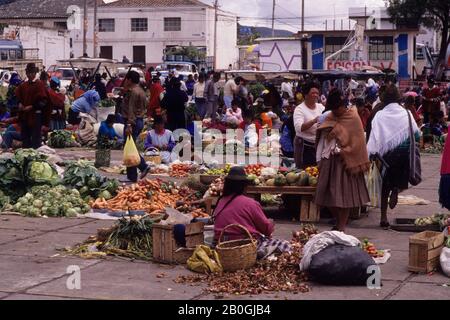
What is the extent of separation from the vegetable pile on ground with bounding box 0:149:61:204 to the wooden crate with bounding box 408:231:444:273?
246 inches

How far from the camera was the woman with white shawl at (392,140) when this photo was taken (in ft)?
35.7

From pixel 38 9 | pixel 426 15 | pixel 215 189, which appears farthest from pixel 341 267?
pixel 38 9

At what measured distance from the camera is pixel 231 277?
795cm

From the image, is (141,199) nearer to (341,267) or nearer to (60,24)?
(341,267)

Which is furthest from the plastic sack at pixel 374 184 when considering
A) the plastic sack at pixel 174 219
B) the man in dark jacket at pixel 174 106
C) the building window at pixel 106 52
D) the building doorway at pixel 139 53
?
the building window at pixel 106 52

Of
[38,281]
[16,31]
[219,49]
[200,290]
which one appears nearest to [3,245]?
[38,281]

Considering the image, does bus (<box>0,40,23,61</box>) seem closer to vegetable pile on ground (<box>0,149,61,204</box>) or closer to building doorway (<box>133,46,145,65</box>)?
building doorway (<box>133,46,145,65</box>)

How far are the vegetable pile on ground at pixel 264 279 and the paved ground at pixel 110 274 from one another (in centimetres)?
14

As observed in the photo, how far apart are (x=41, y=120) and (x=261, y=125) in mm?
7203

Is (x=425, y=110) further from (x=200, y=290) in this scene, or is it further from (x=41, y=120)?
(x=200, y=290)

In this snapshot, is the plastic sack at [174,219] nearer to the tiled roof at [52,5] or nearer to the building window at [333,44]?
the building window at [333,44]

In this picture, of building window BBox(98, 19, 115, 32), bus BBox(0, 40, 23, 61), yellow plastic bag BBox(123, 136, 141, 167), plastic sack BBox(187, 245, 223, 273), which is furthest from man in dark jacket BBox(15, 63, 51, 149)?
building window BBox(98, 19, 115, 32)

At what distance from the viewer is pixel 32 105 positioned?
1639cm

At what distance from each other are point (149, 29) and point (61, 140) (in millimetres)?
59927
